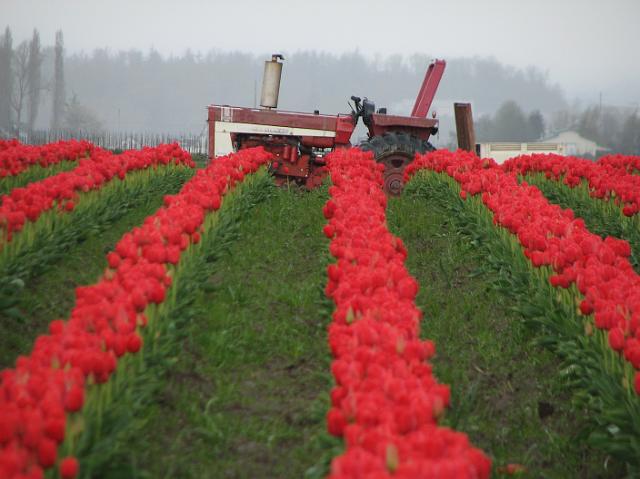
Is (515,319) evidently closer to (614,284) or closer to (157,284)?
(614,284)

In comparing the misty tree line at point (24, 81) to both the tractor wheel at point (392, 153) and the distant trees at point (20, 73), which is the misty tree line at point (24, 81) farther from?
the tractor wheel at point (392, 153)

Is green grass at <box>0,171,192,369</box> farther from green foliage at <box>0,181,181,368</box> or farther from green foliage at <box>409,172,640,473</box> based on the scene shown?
green foliage at <box>409,172,640,473</box>

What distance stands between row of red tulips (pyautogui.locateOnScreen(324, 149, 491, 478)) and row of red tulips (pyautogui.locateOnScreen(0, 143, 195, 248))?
299cm

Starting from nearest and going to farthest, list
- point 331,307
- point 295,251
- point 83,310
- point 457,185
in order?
1. point 83,310
2. point 331,307
3. point 295,251
4. point 457,185

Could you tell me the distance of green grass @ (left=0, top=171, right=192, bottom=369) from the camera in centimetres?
612

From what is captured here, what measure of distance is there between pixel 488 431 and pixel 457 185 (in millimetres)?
5848

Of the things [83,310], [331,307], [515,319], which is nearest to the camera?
[83,310]

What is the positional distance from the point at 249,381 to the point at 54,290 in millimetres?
2613

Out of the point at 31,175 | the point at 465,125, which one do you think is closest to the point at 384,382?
the point at 31,175

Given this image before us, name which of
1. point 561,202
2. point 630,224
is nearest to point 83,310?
point 630,224

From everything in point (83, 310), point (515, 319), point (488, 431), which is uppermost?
point (83, 310)

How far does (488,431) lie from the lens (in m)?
5.37

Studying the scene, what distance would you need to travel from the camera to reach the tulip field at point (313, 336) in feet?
11.8

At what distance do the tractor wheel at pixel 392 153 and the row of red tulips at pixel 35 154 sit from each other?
5.34 metres
